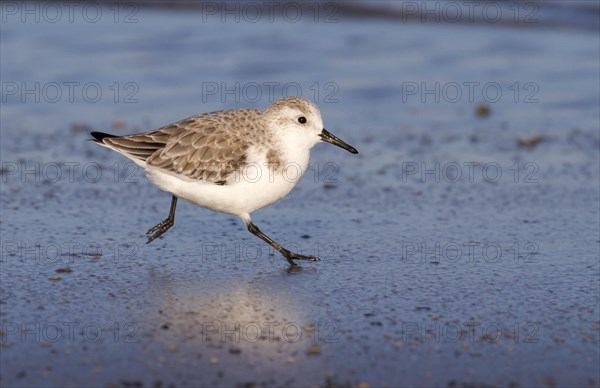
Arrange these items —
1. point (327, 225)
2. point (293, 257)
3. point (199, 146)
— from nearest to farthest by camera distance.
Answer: point (293, 257) → point (199, 146) → point (327, 225)

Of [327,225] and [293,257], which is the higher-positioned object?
[327,225]

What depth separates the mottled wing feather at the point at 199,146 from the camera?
6086 mm

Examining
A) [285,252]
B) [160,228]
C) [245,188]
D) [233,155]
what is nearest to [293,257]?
[285,252]

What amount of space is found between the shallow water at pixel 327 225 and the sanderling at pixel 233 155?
1.19 feet

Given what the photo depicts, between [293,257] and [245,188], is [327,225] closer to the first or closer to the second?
[293,257]

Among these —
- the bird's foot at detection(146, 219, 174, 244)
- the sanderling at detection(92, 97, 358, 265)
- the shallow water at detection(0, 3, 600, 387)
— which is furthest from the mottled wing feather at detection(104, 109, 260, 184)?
the shallow water at detection(0, 3, 600, 387)

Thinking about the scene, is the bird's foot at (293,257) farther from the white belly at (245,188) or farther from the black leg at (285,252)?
the white belly at (245,188)

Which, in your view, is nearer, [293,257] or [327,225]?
[293,257]

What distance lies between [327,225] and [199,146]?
3.64 ft

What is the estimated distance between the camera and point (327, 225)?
22.1ft

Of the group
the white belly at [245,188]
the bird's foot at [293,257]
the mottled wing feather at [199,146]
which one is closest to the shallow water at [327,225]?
the bird's foot at [293,257]

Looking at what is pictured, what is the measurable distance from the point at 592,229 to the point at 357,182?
6.34 ft

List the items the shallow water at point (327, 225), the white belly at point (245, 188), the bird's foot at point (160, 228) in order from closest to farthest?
1. the shallow water at point (327, 225)
2. the white belly at point (245, 188)
3. the bird's foot at point (160, 228)

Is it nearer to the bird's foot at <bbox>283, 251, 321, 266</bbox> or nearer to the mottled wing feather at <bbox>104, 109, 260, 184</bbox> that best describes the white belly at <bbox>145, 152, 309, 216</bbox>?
the mottled wing feather at <bbox>104, 109, 260, 184</bbox>
